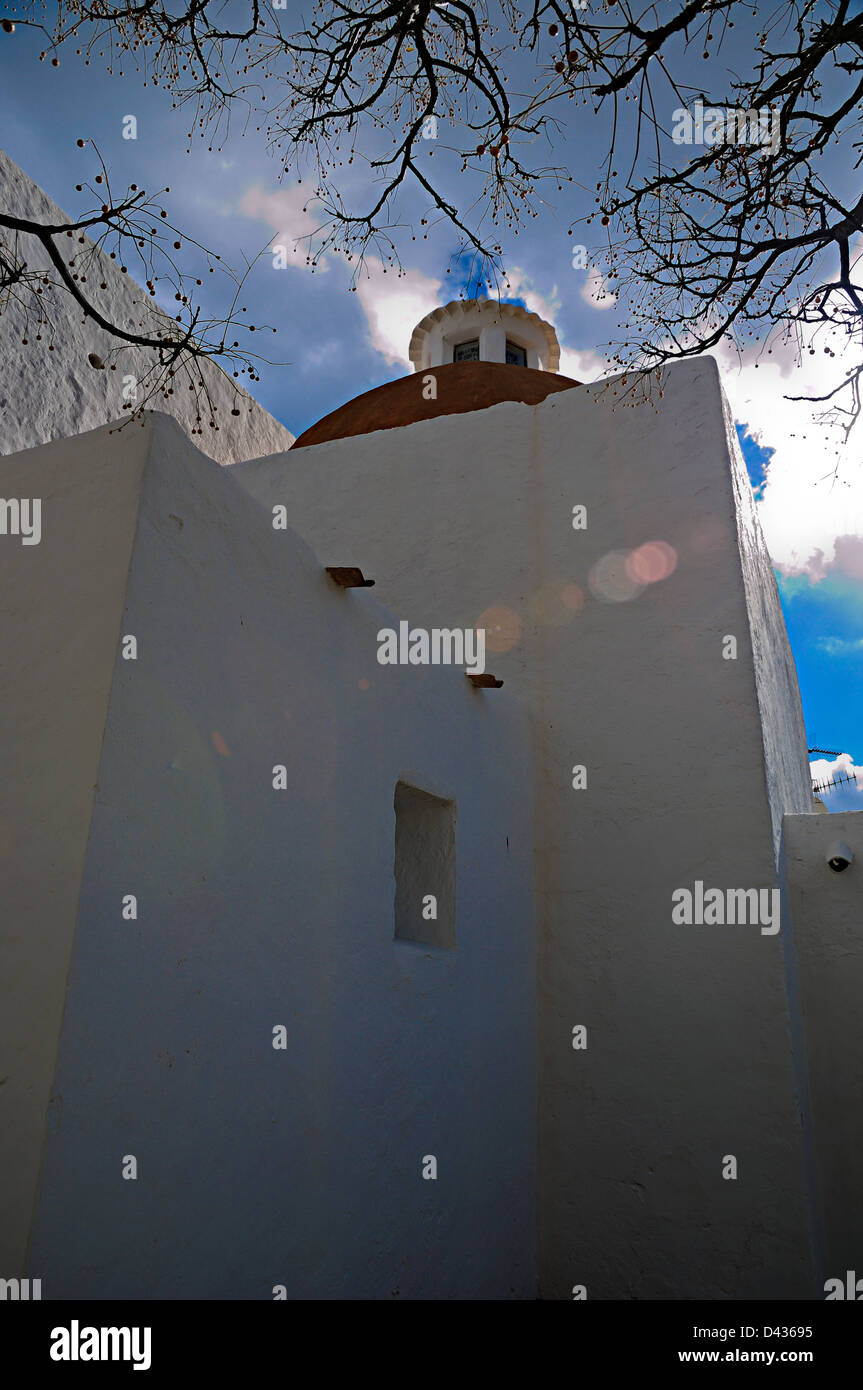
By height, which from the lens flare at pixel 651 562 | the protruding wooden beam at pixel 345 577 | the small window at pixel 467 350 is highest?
the small window at pixel 467 350

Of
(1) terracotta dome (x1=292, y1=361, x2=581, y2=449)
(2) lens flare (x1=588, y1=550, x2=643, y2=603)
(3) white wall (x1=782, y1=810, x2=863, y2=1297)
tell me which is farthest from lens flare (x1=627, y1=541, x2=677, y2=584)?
(1) terracotta dome (x1=292, y1=361, x2=581, y2=449)

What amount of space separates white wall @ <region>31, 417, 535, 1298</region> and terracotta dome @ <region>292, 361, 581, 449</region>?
3987 millimetres

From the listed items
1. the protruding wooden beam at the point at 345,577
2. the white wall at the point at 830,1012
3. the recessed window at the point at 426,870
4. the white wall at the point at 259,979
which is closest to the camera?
the white wall at the point at 259,979

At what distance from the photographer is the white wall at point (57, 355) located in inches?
211

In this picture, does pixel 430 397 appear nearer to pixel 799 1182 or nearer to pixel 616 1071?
pixel 616 1071

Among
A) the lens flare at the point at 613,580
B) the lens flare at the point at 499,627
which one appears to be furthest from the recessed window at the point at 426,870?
the lens flare at the point at 613,580

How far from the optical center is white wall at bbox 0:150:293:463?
535 centimetres

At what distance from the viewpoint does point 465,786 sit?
477cm

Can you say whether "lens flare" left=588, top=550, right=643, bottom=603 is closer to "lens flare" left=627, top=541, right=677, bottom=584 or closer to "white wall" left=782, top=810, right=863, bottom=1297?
"lens flare" left=627, top=541, right=677, bottom=584

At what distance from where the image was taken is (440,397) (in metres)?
7.91

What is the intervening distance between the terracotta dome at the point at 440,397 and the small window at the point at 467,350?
11.2 ft

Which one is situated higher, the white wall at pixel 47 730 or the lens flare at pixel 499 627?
the lens flare at pixel 499 627

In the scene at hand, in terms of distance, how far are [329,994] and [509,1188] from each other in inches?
86.1

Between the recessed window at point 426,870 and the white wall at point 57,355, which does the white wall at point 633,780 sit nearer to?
the recessed window at point 426,870
